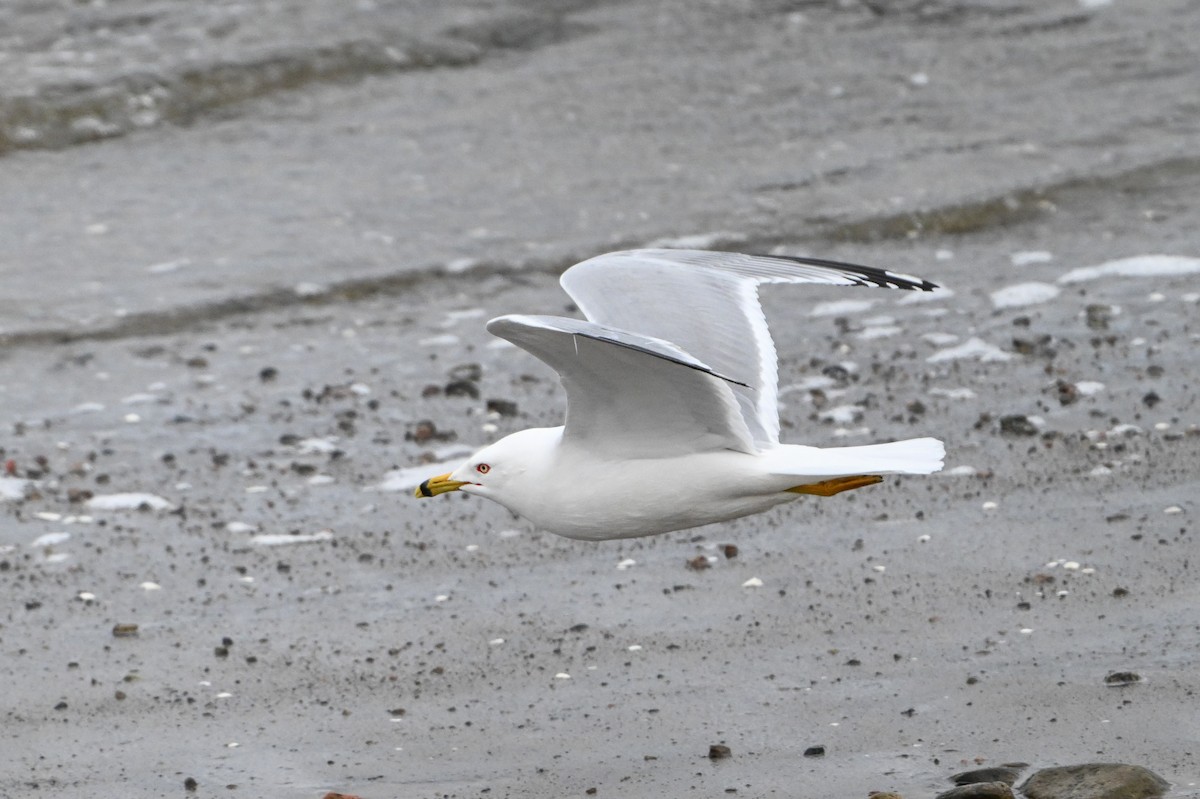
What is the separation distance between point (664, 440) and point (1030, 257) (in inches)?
194

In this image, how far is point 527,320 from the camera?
13.1ft

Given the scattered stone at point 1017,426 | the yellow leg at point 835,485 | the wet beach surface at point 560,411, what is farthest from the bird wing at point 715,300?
the scattered stone at point 1017,426

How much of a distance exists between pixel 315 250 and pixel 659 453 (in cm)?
555

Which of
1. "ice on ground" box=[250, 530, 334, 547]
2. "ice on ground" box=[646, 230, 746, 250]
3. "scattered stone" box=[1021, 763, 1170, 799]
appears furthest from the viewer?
"ice on ground" box=[646, 230, 746, 250]

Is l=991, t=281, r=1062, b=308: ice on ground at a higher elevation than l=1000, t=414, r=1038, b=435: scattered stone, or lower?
higher

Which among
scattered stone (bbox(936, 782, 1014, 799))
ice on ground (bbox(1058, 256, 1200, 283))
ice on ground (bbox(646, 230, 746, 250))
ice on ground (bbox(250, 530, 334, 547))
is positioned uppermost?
ice on ground (bbox(1058, 256, 1200, 283))

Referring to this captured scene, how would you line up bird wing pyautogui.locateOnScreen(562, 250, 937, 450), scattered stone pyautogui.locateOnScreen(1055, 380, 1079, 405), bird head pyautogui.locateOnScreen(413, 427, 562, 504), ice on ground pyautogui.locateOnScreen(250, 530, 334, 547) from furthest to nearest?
scattered stone pyautogui.locateOnScreen(1055, 380, 1079, 405) < ice on ground pyautogui.locateOnScreen(250, 530, 334, 547) < bird wing pyautogui.locateOnScreen(562, 250, 937, 450) < bird head pyautogui.locateOnScreen(413, 427, 562, 504)

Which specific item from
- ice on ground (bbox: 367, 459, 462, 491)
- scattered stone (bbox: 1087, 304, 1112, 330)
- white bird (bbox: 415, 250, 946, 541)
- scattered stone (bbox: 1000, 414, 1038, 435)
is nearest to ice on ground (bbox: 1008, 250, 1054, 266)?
scattered stone (bbox: 1087, 304, 1112, 330)

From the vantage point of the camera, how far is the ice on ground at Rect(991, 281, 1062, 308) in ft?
27.4

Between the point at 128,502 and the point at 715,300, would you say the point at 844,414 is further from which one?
the point at 128,502

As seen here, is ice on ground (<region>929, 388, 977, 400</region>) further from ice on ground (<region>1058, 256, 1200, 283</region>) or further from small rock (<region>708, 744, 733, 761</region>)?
small rock (<region>708, 744, 733, 761</region>)

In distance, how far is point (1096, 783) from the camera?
13.5ft

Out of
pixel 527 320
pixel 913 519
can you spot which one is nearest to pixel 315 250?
pixel 913 519

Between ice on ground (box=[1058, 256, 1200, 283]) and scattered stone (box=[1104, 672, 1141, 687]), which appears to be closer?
scattered stone (box=[1104, 672, 1141, 687])
